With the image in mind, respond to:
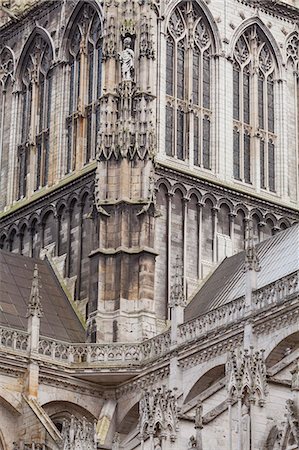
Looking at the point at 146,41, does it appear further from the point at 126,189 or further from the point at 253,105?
the point at 253,105

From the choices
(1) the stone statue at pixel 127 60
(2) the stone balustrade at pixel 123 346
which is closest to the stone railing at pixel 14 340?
(2) the stone balustrade at pixel 123 346

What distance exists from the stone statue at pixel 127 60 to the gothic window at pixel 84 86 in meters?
1.85

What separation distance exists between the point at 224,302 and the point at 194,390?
2618 mm

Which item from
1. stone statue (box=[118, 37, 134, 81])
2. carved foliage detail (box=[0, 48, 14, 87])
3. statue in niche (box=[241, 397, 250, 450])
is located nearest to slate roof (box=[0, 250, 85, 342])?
stone statue (box=[118, 37, 134, 81])

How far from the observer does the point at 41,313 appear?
43.1 m

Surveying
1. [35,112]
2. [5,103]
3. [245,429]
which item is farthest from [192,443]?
[5,103]

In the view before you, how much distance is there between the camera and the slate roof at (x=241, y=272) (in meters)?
40.6

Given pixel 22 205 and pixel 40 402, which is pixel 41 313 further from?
pixel 22 205

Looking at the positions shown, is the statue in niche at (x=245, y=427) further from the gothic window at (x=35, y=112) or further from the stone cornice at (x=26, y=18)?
the stone cornice at (x=26, y=18)

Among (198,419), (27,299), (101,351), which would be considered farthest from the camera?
(27,299)

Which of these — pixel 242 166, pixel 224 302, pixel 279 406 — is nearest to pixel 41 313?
pixel 224 302

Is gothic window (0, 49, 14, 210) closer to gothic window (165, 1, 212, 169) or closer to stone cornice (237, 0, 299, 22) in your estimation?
gothic window (165, 1, 212, 169)

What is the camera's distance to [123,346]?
1670 inches

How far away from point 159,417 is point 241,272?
1014 cm
